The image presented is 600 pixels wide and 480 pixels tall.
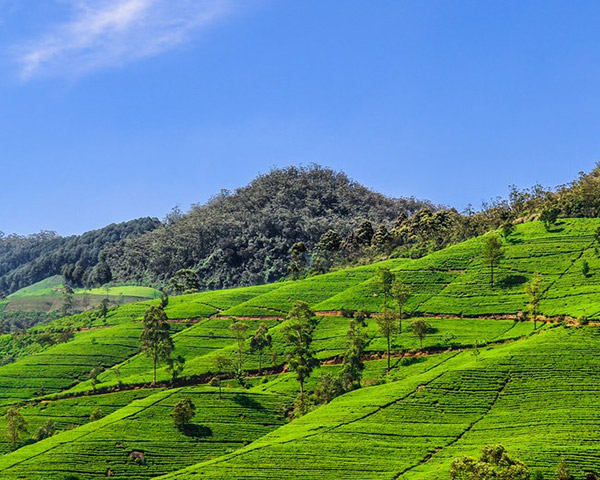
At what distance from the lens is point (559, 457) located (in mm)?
57469

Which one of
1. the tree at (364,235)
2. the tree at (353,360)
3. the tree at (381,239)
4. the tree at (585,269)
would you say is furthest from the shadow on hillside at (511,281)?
the tree at (364,235)

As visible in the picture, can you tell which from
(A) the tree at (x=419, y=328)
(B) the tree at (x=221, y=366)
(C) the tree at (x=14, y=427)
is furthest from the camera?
(A) the tree at (x=419, y=328)

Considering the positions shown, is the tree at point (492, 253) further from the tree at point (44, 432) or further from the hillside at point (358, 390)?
the tree at point (44, 432)

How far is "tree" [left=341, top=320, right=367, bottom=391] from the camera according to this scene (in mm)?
86250

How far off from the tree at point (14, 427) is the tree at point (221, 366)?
2283 cm

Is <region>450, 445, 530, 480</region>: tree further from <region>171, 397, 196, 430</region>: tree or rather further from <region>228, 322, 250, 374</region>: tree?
<region>228, 322, 250, 374</region>: tree

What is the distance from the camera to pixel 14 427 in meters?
83.9

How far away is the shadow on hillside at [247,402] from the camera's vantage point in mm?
84188

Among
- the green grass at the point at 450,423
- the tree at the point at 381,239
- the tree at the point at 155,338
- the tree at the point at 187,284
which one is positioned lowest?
the green grass at the point at 450,423

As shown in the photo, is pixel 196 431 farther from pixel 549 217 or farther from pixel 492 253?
pixel 549 217

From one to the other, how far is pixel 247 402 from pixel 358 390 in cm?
1282

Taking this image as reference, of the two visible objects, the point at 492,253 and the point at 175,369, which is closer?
the point at 175,369

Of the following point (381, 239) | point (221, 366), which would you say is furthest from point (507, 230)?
point (221, 366)

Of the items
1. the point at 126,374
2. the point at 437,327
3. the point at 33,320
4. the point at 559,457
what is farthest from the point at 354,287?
the point at 33,320
